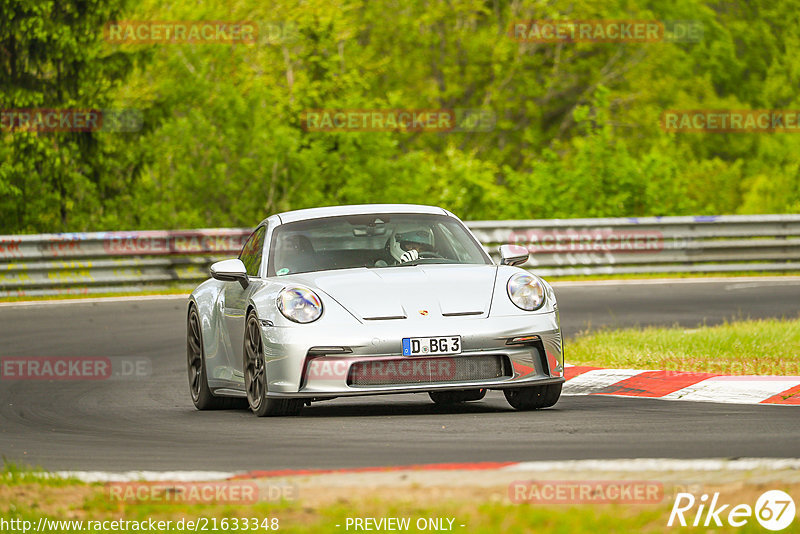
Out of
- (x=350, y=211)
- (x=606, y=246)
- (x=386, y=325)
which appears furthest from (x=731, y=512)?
(x=606, y=246)

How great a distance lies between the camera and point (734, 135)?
63.7 metres

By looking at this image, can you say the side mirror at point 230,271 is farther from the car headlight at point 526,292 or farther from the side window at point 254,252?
the car headlight at point 526,292

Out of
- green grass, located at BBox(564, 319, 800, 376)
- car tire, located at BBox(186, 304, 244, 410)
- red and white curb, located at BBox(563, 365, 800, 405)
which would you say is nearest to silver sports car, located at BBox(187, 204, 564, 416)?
car tire, located at BBox(186, 304, 244, 410)

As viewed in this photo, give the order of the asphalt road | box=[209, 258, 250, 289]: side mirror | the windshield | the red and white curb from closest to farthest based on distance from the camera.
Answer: the asphalt road
the red and white curb
box=[209, 258, 250, 289]: side mirror
the windshield

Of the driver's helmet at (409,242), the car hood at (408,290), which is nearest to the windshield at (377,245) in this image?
the driver's helmet at (409,242)

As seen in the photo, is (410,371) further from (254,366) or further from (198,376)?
(198,376)

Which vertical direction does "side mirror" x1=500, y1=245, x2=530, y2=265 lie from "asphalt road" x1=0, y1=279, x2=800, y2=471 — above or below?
above

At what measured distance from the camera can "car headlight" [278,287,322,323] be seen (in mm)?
8797

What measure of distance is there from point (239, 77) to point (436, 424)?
30026mm

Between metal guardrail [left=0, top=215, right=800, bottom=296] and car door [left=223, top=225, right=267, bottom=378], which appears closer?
car door [left=223, top=225, right=267, bottom=378]

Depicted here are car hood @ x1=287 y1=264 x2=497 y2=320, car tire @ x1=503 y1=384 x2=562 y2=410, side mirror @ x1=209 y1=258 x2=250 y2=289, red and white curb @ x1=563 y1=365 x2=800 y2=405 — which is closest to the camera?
car hood @ x1=287 y1=264 x2=497 y2=320

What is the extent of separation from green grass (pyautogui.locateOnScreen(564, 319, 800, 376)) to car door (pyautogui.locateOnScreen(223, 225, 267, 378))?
297 centimetres

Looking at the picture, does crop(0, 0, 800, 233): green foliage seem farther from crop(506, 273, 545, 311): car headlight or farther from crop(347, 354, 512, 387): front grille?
crop(347, 354, 512, 387): front grille

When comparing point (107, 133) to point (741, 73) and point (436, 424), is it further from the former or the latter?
point (741, 73)
